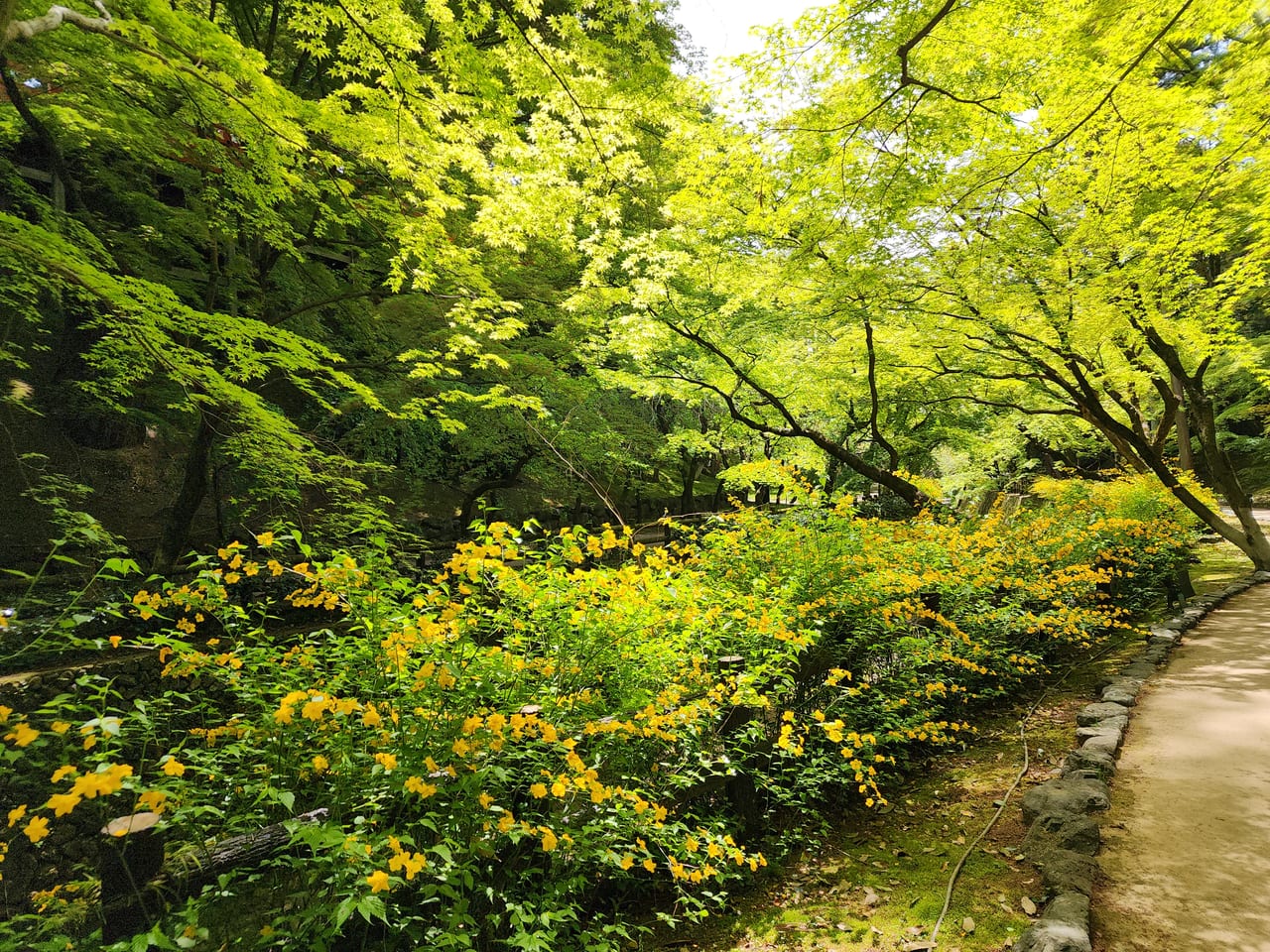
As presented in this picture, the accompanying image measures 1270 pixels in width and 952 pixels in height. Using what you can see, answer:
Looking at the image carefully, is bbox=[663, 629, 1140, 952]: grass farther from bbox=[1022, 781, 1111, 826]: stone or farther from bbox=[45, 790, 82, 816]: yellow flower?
bbox=[45, 790, 82, 816]: yellow flower

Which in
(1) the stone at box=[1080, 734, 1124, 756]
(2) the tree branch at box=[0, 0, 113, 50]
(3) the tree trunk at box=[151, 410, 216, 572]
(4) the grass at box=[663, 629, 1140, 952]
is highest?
(2) the tree branch at box=[0, 0, 113, 50]

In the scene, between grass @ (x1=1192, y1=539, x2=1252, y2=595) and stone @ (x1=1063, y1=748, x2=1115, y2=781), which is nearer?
stone @ (x1=1063, y1=748, x2=1115, y2=781)

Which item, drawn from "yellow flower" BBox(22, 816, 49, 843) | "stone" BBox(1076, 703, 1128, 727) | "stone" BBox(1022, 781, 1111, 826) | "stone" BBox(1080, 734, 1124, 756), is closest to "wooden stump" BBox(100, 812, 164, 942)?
"yellow flower" BBox(22, 816, 49, 843)

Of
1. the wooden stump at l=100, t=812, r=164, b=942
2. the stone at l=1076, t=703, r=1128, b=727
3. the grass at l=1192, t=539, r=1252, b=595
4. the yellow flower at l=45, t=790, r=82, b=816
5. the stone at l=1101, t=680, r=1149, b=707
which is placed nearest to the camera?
the yellow flower at l=45, t=790, r=82, b=816

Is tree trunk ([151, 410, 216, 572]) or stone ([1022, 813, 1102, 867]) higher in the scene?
tree trunk ([151, 410, 216, 572])

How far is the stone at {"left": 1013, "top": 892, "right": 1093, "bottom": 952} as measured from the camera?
89.9 inches

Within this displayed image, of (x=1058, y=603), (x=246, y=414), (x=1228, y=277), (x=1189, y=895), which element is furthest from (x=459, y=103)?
(x=1228, y=277)

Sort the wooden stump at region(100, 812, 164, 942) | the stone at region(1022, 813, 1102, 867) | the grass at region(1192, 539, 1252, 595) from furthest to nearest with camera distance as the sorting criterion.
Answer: the grass at region(1192, 539, 1252, 595) → the stone at region(1022, 813, 1102, 867) → the wooden stump at region(100, 812, 164, 942)

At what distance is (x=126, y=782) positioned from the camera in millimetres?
1304

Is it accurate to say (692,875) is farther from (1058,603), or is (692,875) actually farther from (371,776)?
(1058,603)

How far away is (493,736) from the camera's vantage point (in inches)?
74.3

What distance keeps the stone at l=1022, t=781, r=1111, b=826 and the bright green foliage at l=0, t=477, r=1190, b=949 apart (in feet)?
2.27

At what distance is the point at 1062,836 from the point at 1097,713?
2113mm

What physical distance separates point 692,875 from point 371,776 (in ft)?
5.80
